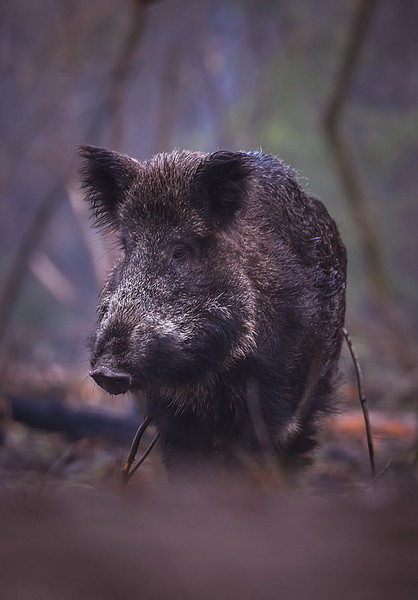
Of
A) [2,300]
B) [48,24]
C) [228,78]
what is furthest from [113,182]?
[228,78]

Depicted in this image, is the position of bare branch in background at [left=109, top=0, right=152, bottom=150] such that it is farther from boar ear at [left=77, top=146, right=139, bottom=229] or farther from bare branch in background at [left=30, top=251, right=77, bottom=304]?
bare branch in background at [left=30, top=251, right=77, bottom=304]

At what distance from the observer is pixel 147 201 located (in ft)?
15.4

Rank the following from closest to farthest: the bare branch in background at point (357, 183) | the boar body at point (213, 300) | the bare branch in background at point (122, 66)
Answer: the boar body at point (213, 300) < the bare branch in background at point (122, 66) < the bare branch in background at point (357, 183)

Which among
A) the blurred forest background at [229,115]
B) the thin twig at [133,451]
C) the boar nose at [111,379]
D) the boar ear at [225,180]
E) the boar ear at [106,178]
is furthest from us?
the blurred forest background at [229,115]

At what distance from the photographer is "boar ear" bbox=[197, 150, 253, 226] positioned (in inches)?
180

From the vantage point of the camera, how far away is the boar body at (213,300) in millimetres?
4402

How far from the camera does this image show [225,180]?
15.2 ft

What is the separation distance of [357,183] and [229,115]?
8178 mm

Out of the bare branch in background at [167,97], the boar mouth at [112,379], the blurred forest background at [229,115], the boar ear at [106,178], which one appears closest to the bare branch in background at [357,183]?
the blurred forest background at [229,115]

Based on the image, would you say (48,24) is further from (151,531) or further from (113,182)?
(151,531)

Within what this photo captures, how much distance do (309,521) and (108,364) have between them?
1.85 metres

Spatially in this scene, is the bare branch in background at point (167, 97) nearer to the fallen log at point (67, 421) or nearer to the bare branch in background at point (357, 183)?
the bare branch in background at point (357, 183)

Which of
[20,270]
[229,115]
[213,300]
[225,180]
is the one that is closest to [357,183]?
[20,270]

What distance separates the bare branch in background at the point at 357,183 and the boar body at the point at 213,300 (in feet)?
20.7
